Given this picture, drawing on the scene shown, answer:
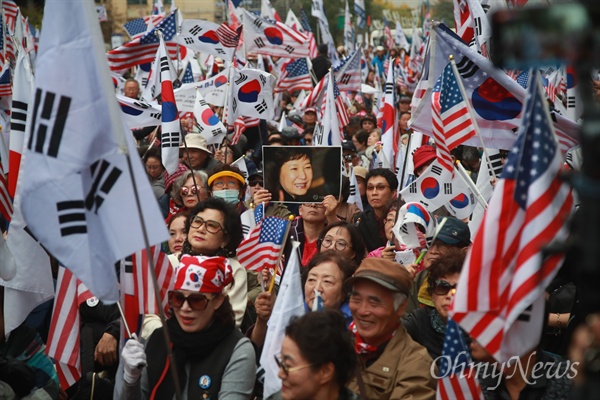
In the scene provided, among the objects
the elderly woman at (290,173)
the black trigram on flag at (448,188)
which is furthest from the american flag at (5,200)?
the black trigram on flag at (448,188)

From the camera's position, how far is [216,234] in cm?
660

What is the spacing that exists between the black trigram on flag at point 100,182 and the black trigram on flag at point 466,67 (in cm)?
384

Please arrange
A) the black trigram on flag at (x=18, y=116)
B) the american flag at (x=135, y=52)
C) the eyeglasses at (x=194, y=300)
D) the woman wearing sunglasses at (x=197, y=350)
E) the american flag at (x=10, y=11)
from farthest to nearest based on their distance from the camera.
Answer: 1. the american flag at (x=10, y=11)
2. the american flag at (x=135, y=52)
3. the black trigram on flag at (x=18, y=116)
4. the eyeglasses at (x=194, y=300)
5. the woman wearing sunglasses at (x=197, y=350)

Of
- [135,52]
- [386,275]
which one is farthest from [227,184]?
[386,275]

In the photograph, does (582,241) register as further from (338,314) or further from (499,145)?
(499,145)

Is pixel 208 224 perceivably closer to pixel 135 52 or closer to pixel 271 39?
pixel 135 52

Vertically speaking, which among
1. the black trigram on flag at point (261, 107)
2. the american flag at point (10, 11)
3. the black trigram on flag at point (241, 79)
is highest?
the american flag at point (10, 11)

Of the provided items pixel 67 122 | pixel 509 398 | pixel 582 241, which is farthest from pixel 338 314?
pixel 582 241

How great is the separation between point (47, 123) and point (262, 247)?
232cm

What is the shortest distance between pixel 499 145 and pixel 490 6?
8.02ft

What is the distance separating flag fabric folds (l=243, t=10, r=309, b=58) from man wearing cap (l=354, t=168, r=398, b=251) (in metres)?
6.82

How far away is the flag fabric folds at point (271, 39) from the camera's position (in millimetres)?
15328

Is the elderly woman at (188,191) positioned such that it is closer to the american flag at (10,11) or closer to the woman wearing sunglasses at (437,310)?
the woman wearing sunglasses at (437,310)

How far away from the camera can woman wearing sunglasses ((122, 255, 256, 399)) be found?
4828 mm
